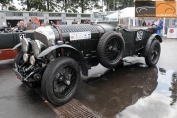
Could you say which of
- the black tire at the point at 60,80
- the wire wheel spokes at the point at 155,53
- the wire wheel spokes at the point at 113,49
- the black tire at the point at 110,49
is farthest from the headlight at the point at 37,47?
the wire wheel spokes at the point at 155,53

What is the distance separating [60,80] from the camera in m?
3.52

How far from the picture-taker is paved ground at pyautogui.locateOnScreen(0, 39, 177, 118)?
3193mm

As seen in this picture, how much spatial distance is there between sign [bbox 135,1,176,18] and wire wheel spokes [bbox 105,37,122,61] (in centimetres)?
1359

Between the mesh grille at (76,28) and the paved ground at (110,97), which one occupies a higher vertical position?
the mesh grille at (76,28)

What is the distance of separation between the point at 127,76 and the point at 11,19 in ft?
73.0

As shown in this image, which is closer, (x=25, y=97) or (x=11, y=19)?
(x=25, y=97)

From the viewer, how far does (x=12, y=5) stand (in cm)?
3566

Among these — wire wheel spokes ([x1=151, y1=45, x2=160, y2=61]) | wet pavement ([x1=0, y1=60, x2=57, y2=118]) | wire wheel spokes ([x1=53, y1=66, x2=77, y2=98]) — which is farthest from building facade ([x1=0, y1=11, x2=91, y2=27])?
wire wheel spokes ([x1=53, y1=66, x2=77, y2=98])

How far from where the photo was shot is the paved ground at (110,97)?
126 inches

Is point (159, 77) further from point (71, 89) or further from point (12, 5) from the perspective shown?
point (12, 5)

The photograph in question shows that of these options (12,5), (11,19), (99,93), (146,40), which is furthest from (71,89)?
(12,5)

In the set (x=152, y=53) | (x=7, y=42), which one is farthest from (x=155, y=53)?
(x=7, y=42)

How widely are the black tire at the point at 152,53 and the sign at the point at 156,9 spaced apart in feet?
38.8

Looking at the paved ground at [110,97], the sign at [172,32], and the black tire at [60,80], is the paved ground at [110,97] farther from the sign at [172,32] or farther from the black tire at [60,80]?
the sign at [172,32]
